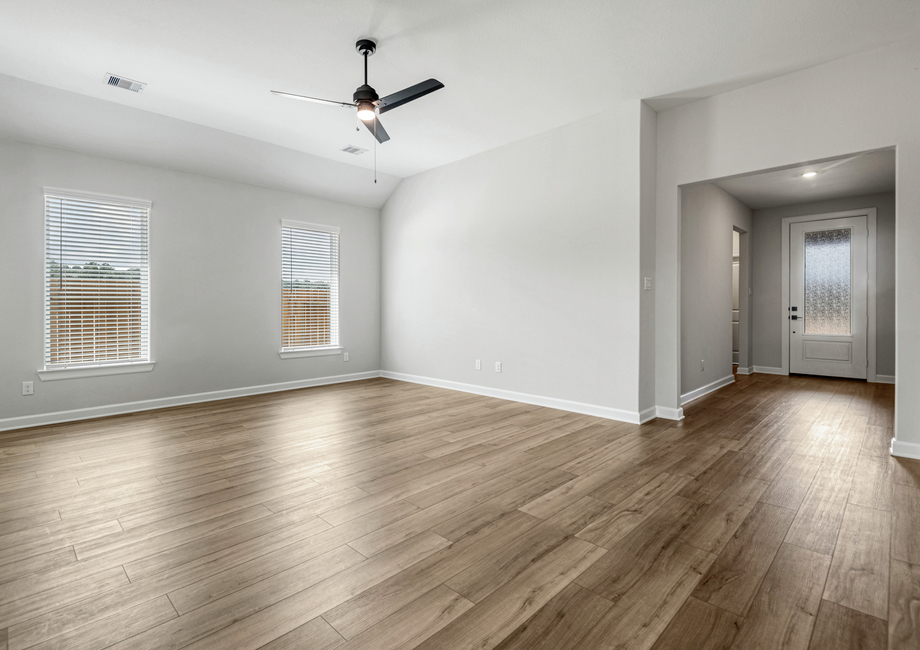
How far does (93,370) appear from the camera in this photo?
452 cm

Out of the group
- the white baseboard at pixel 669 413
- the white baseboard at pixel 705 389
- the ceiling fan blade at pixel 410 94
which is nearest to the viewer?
the ceiling fan blade at pixel 410 94

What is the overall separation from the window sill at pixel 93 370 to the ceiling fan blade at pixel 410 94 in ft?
12.5

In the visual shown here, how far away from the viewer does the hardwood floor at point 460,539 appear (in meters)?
1.50

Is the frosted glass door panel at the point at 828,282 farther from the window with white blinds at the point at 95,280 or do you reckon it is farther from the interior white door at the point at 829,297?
the window with white blinds at the point at 95,280

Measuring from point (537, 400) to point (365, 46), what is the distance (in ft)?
12.1

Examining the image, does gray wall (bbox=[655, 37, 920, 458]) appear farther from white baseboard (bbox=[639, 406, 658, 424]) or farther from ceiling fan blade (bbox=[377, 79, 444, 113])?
ceiling fan blade (bbox=[377, 79, 444, 113])

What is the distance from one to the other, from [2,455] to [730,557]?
4.81m

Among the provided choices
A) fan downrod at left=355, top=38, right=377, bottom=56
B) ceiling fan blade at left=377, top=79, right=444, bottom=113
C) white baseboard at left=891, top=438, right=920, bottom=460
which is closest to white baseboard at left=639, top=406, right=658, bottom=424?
white baseboard at left=891, top=438, right=920, bottom=460

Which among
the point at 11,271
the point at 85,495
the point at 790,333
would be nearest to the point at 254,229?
the point at 11,271

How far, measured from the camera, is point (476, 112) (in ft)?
14.2

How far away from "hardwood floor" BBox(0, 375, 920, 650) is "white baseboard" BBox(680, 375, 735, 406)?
1.04 metres

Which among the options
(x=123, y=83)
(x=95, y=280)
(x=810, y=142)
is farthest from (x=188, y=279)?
(x=810, y=142)

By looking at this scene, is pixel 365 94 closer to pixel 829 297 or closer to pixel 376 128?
pixel 376 128

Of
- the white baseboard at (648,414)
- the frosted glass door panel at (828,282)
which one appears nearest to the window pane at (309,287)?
the white baseboard at (648,414)
